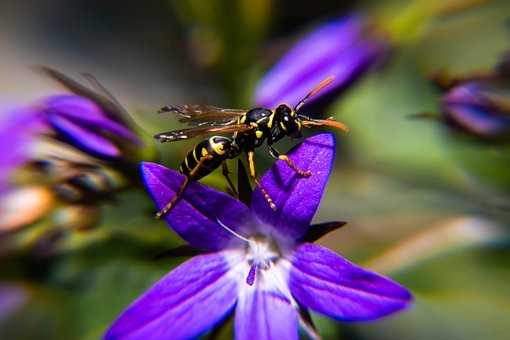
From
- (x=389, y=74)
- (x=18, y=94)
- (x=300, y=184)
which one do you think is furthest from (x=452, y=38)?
(x=300, y=184)

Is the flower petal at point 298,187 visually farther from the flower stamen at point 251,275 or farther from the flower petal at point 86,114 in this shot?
the flower petal at point 86,114

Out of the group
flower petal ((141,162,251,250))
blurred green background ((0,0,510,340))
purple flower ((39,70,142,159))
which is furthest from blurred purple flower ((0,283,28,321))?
flower petal ((141,162,251,250))

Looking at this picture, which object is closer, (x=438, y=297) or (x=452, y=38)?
(x=438, y=297)

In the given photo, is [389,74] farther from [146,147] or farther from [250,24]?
[146,147]

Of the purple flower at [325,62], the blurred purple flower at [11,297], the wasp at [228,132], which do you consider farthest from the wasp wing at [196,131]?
the blurred purple flower at [11,297]

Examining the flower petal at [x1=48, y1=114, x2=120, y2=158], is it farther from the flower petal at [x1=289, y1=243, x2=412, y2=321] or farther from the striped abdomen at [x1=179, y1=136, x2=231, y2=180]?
the flower petal at [x1=289, y1=243, x2=412, y2=321]

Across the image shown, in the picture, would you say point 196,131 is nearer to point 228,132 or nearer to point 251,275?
point 228,132
